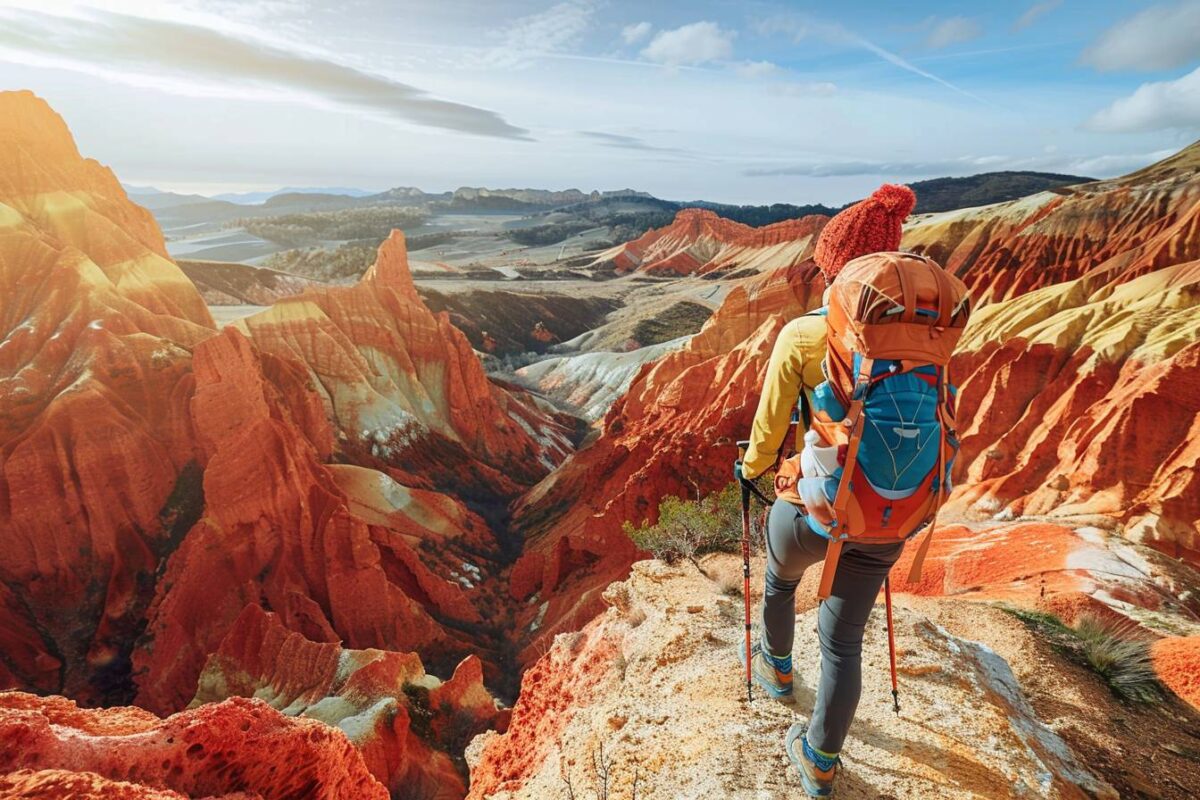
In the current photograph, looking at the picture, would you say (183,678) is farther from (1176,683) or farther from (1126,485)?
(1126,485)

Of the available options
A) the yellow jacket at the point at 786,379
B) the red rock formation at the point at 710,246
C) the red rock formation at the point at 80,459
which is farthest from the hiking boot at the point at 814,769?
the red rock formation at the point at 710,246

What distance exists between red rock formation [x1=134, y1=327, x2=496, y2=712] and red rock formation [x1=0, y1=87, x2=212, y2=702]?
141 cm

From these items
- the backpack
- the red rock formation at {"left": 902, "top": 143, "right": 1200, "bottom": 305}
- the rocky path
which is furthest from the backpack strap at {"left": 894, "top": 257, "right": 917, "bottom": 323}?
the red rock formation at {"left": 902, "top": 143, "right": 1200, "bottom": 305}

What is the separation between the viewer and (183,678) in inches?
625

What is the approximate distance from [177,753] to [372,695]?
9690 mm

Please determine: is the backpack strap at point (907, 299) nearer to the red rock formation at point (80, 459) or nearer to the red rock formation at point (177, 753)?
the red rock formation at point (177, 753)

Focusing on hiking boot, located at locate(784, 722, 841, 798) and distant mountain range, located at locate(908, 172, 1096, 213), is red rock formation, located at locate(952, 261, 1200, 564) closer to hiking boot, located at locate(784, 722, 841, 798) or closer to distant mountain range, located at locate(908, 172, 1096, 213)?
hiking boot, located at locate(784, 722, 841, 798)

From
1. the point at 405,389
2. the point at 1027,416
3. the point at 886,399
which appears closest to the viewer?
the point at 886,399

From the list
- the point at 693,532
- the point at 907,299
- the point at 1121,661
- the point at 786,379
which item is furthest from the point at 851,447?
the point at 693,532

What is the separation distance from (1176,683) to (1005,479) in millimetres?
17398

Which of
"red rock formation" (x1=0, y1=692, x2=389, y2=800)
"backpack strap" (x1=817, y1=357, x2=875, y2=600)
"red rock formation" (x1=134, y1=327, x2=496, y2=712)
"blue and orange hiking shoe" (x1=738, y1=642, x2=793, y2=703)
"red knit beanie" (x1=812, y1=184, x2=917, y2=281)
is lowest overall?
"red rock formation" (x1=134, y1=327, x2=496, y2=712)

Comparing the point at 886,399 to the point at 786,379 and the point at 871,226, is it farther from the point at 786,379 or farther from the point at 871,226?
the point at 871,226

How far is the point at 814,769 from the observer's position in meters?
3.30

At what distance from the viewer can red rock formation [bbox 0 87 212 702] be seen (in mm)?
16750
